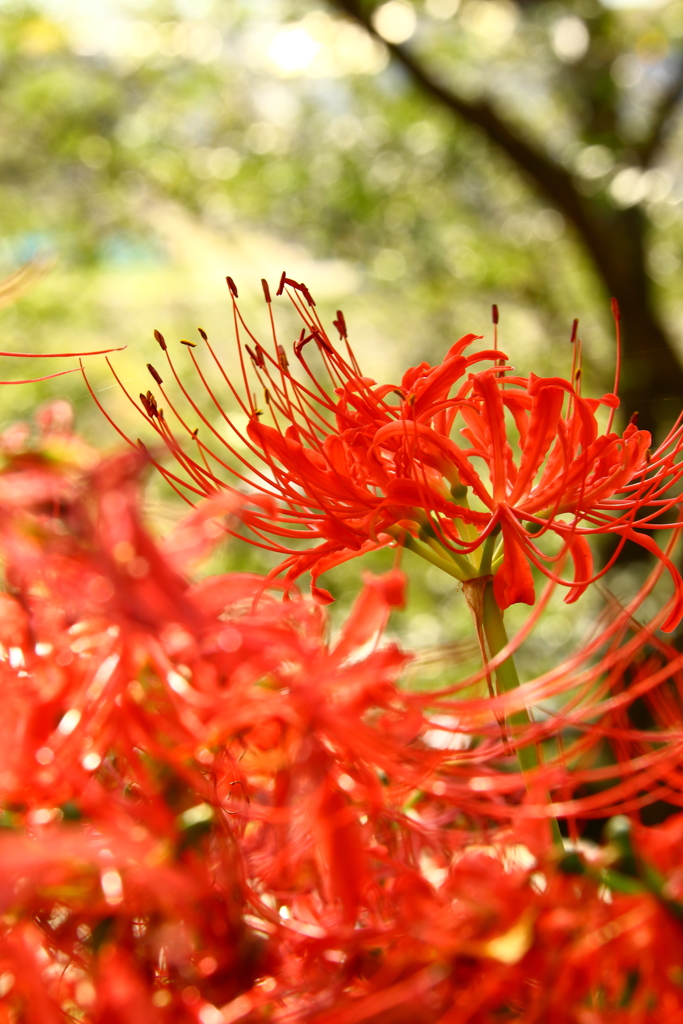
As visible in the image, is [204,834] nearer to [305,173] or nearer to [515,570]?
[515,570]

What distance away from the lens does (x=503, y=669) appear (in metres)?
0.44

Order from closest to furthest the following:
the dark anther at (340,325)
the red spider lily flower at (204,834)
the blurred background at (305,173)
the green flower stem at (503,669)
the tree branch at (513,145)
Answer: the red spider lily flower at (204,834) < the green flower stem at (503,669) < the dark anther at (340,325) < the tree branch at (513,145) < the blurred background at (305,173)

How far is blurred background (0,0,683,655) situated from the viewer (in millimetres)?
3070

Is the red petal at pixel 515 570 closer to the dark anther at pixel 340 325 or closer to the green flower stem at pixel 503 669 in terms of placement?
the green flower stem at pixel 503 669

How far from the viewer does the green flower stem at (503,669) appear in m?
0.42

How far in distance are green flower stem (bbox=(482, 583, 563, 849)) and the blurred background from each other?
2.33m

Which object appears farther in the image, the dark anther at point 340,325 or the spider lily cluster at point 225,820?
the dark anther at point 340,325

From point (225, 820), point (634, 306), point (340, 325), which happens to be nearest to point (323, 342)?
point (340, 325)

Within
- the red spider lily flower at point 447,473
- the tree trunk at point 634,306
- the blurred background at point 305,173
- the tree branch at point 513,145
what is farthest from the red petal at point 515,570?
the blurred background at point 305,173

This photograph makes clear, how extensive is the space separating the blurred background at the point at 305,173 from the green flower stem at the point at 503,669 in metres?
2.33

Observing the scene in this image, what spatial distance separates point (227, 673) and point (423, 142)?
3264 millimetres

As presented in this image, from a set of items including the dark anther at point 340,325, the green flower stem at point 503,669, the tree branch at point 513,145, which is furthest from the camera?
the tree branch at point 513,145

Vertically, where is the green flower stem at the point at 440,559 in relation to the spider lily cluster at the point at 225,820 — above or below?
above

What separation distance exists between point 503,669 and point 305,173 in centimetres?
308
